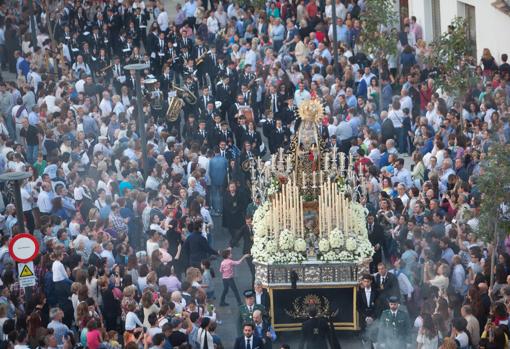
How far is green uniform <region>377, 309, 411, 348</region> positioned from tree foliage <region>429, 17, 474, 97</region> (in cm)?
1005

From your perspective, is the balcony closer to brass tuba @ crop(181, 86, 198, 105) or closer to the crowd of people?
the crowd of people

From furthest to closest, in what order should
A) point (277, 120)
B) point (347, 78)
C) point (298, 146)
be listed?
1. point (347, 78)
2. point (277, 120)
3. point (298, 146)

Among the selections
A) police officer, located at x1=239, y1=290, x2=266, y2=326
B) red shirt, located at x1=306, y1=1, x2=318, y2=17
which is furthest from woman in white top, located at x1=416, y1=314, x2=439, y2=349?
red shirt, located at x1=306, y1=1, x2=318, y2=17

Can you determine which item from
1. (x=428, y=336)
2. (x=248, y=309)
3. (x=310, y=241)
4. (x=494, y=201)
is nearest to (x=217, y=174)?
(x=310, y=241)

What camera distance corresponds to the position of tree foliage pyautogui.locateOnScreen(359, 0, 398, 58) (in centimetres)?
3612

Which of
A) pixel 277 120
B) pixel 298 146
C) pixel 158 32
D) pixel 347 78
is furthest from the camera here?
pixel 158 32

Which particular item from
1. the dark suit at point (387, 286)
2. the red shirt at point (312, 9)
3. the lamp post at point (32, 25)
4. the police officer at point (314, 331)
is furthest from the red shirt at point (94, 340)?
the red shirt at point (312, 9)

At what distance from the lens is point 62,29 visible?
4169 centimetres

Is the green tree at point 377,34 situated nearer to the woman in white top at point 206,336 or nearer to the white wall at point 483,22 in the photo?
the white wall at point 483,22

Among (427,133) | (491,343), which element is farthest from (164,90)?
(491,343)

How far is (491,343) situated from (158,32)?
20850 millimetres

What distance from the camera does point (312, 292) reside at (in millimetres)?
24750

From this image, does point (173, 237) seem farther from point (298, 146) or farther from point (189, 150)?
point (189, 150)

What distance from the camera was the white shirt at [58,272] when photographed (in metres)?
24.5
